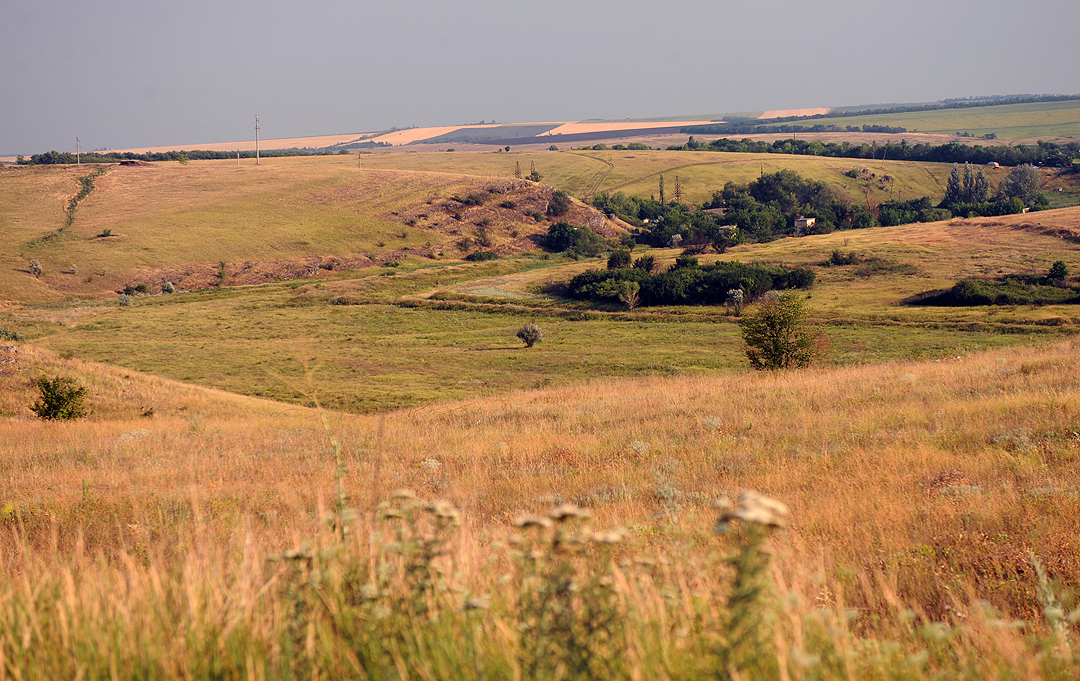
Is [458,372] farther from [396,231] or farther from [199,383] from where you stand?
[396,231]

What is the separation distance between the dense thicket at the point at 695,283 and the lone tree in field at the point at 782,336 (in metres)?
27.5

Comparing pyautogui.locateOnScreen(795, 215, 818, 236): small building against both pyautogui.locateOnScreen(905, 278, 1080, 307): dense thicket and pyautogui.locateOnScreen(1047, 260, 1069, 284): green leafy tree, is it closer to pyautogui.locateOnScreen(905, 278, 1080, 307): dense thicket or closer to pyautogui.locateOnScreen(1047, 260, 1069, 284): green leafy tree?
pyautogui.locateOnScreen(1047, 260, 1069, 284): green leafy tree

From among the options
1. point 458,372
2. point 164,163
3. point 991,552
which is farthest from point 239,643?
point 164,163

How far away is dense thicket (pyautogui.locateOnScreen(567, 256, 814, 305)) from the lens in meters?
54.4

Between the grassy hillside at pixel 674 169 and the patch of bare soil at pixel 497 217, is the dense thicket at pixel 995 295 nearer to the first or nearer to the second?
the patch of bare soil at pixel 497 217

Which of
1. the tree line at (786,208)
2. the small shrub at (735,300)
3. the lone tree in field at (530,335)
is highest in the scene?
the tree line at (786,208)

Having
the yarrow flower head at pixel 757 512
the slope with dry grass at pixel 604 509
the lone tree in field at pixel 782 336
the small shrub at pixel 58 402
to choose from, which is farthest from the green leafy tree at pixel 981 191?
the yarrow flower head at pixel 757 512

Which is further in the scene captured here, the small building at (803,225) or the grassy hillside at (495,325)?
the small building at (803,225)

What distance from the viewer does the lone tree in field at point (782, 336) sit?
25.4 meters

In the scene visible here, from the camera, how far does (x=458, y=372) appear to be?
34.8 meters

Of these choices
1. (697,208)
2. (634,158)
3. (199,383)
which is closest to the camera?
(199,383)

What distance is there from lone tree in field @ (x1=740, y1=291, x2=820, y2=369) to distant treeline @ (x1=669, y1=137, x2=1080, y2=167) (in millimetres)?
127686

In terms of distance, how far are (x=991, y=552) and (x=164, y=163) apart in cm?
14515

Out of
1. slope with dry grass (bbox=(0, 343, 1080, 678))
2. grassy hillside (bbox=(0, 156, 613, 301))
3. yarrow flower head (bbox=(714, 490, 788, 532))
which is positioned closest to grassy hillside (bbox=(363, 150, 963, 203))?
grassy hillside (bbox=(0, 156, 613, 301))
